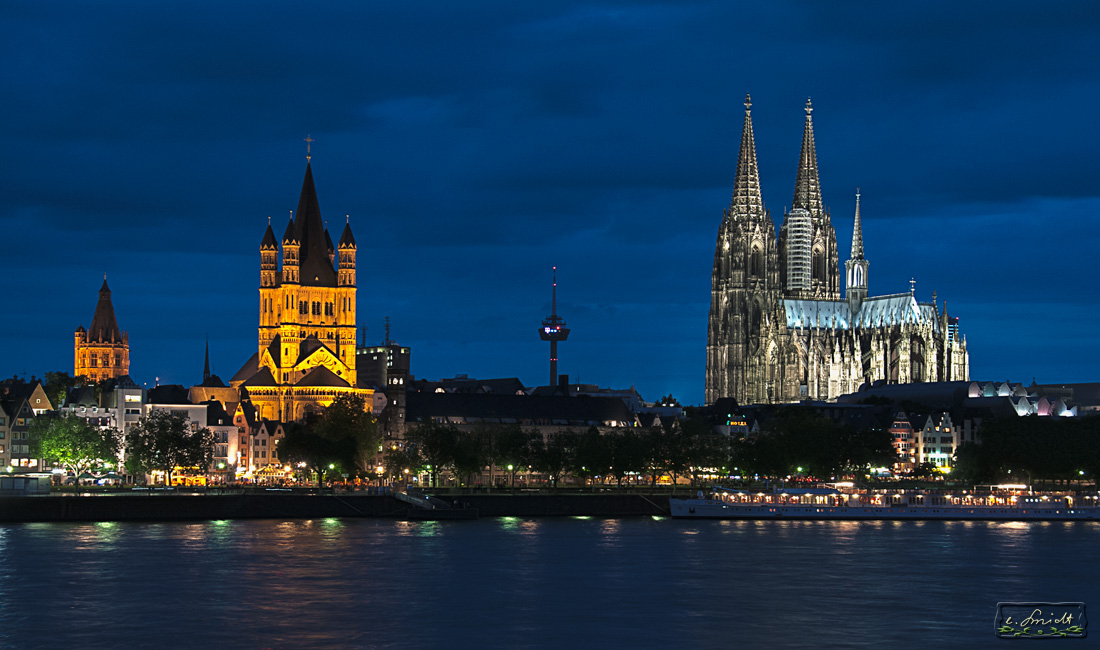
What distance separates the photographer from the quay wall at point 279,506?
4577 inches

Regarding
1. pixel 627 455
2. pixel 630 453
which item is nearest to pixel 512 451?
pixel 627 455

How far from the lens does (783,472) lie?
155250 mm

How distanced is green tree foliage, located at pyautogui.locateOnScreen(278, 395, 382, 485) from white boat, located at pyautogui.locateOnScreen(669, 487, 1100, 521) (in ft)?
101

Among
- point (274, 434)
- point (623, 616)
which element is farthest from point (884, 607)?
point (274, 434)

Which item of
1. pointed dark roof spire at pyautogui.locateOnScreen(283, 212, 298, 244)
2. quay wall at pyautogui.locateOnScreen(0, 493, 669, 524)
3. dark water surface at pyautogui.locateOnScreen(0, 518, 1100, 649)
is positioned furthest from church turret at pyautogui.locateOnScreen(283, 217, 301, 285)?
dark water surface at pyautogui.locateOnScreen(0, 518, 1100, 649)

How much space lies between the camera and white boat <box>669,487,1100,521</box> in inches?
5108

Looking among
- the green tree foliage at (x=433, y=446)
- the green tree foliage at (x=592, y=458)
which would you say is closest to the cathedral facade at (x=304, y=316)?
the green tree foliage at (x=433, y=446)

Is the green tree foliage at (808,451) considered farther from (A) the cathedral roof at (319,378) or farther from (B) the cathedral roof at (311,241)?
(B) the cathedral roof at (311,241)

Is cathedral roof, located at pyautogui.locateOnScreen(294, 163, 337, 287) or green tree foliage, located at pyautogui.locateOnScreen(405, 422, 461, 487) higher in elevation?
cathedral roof, located at pyautogui.locateOnScreen(294, 163, 337, 287)

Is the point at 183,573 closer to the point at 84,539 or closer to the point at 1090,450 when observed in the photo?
the point at 84,539

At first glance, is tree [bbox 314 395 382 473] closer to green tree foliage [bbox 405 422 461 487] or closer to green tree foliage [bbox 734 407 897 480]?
green tree foliage [bbox 405 422 461 487]

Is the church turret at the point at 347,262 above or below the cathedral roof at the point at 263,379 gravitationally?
above

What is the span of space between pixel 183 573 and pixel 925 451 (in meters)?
129

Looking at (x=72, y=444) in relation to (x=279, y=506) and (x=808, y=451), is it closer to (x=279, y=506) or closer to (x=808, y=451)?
(x=279, y=506)
